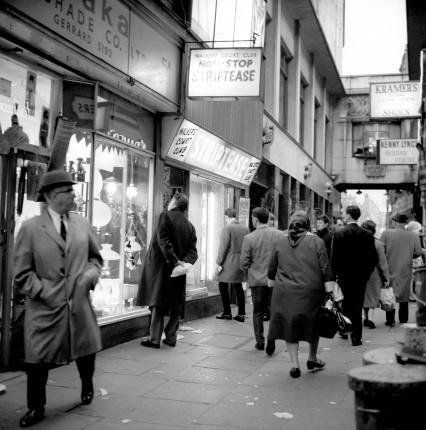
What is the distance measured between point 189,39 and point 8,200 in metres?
5.28

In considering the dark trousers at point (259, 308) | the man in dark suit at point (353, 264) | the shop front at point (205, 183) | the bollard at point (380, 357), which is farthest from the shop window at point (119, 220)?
the bollard at point (380, 357)

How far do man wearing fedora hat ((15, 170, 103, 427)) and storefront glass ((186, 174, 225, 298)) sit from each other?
21.1 ft

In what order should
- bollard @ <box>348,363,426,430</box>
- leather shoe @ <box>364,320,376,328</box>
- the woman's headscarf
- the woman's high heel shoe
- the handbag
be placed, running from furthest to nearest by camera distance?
leather shoe @ <box>364,320,376,328</box> < the woman's high heel shoe < the woman's headscarf < the handbag < bollard @ <box>348,363,426,430</box>

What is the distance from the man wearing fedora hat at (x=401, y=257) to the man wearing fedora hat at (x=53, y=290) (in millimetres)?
7466

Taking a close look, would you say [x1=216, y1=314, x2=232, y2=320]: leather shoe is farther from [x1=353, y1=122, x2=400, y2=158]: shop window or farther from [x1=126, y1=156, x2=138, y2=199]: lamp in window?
[x1=353, y1=122, x2=400, y2=158]: shop window

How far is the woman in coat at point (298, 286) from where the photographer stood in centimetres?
701

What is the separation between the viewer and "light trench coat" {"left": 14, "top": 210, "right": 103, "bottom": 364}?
5.00 meters

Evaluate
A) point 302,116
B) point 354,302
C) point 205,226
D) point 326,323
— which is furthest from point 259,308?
point 302,116

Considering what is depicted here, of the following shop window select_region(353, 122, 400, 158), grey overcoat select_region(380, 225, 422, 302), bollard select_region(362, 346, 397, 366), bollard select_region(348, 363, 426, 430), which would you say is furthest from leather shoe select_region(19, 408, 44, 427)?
shop window select_region(353, 122, 400, 158)

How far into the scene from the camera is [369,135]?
1334 inches

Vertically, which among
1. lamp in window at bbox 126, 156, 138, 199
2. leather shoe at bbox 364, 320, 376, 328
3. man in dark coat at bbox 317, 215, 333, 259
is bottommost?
leather shoe at bbox 364, 320, 376, 328

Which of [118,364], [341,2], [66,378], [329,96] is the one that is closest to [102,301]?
[118,364]

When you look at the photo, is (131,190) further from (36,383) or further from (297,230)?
(36,383)

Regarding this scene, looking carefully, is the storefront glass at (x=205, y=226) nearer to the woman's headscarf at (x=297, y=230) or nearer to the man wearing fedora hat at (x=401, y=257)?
the man wearing fedora hat at (x=401, y=257)
